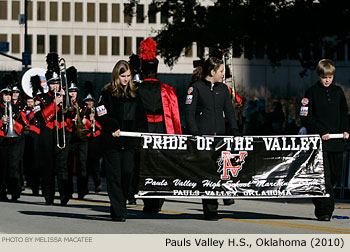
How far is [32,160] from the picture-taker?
63.9ft

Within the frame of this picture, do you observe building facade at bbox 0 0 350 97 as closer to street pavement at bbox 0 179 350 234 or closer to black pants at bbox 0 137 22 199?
black pants at bbox 0 137 22 199

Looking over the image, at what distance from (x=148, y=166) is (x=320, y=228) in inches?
83.6

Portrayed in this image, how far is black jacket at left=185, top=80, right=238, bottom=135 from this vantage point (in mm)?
12492

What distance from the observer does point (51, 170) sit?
1549 centimetres

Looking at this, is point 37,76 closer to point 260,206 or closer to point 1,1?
point 260,206

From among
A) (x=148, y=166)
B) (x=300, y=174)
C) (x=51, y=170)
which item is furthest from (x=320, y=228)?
(x=51, y=170)

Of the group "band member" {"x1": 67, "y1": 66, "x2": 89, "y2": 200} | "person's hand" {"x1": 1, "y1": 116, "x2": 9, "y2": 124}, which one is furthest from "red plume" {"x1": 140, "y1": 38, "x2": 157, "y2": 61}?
"person's hand" {"x1": 1, "y1": 116, "x2": 9, "y2": 124}

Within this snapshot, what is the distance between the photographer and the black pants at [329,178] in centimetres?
1254

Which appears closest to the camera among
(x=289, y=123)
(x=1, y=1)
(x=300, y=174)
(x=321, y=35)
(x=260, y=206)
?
(x=300, y=174)

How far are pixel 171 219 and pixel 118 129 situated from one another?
138cm

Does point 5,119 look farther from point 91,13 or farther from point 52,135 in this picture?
point 91,13

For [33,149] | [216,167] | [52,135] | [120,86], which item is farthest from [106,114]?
[33,149]

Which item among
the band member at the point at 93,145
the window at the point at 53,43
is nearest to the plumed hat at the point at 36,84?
the band member at the point at 93,145

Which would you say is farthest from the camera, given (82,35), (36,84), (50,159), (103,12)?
(103,12)
